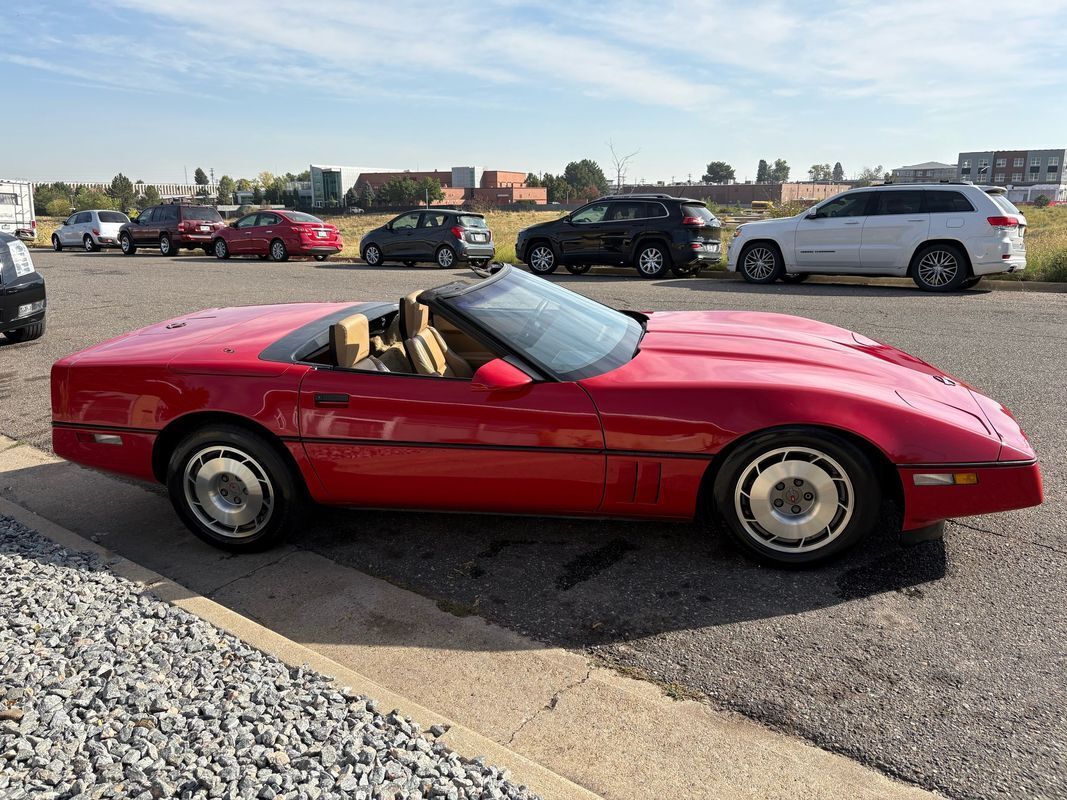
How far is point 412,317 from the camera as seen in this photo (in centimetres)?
415

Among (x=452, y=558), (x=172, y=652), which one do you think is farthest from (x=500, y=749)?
(x=452, y=558)

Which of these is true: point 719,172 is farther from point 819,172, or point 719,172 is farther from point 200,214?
point 200,214

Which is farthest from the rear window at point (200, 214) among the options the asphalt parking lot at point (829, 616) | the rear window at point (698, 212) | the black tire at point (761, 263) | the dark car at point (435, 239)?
the asphalt parking lot at point (829, 616)

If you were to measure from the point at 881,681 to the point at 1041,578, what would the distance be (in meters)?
1.15

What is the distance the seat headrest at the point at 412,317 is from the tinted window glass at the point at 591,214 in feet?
42.0

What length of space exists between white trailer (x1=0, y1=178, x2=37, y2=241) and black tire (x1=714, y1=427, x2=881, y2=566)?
33.3 meters

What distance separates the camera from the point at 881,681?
2764 millimetres

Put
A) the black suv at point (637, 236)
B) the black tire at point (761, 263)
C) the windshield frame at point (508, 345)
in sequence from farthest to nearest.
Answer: the black suv at point (637, 236), the black tire at point (761, 263), the windshield frame at point (508, 345)

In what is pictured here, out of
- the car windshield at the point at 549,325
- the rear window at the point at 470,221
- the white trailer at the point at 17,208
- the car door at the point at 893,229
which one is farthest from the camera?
the white trailer at the point at 17,208

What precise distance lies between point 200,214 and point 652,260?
15.7 meters

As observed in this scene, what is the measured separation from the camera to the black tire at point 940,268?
12.5m

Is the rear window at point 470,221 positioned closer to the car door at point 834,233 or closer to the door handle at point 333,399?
the car door at point 834,233

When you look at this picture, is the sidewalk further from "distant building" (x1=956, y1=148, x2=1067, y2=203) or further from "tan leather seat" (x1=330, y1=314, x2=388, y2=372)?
"distant building" (x1=956, y1=148, x2=1067, y2=203)

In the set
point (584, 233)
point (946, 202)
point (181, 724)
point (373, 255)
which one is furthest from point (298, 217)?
point (181, 724)
